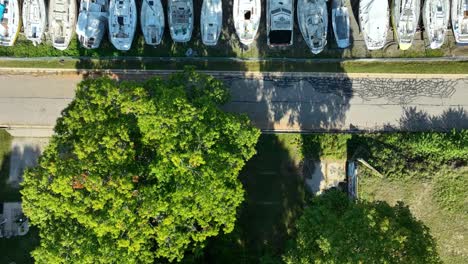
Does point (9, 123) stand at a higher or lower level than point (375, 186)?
higher

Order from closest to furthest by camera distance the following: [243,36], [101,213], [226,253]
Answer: [101,213] → [226,253] → [243,36]

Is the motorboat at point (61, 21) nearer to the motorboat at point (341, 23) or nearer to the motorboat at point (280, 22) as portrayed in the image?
the motorboat at point (280, 22)

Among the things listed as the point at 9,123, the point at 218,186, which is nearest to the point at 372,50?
the point at 218,186

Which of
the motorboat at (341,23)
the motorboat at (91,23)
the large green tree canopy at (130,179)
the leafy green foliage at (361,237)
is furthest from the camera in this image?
the motorboat at (341,23)

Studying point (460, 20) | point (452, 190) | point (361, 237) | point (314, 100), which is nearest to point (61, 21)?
point (314, 100)

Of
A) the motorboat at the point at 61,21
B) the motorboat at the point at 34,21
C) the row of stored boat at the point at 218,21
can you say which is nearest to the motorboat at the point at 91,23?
the row of stored boat at the point at 218,21

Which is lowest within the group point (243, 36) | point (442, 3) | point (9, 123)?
point (9, 123)

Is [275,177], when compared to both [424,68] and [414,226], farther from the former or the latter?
[424,68]
